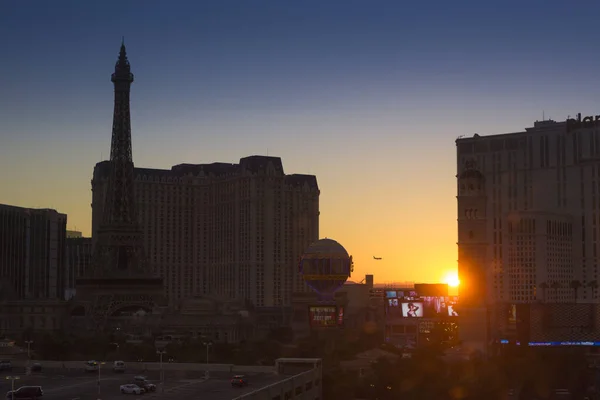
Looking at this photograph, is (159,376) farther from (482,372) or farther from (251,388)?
(482,372)

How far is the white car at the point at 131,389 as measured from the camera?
295 ft

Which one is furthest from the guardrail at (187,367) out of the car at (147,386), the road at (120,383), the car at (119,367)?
the car at (147,386)

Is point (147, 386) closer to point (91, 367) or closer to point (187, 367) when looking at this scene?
point (187, 367)

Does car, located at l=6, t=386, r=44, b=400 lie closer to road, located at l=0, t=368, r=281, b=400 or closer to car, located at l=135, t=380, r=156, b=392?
road, located at l=0, t=368, r=281, b=400

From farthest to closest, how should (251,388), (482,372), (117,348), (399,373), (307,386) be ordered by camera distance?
1. (117,348)
2. (482,372)
3. (399,373)
4. (307,386)
5. (251,388)

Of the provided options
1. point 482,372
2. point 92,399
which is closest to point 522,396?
point 482,372

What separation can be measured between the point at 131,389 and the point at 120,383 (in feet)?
29.3

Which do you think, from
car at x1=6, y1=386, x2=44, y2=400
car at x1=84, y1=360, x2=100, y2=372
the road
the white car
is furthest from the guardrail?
car at x1=6, y1=386, x2=44, y2=400

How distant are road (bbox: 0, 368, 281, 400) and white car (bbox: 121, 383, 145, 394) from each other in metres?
0.75

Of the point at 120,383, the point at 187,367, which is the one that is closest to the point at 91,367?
the point at 187,367

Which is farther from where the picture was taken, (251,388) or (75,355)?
(75,355)

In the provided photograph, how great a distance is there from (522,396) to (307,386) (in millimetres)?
55068

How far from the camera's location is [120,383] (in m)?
98.6

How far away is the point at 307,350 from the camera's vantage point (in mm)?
176875
